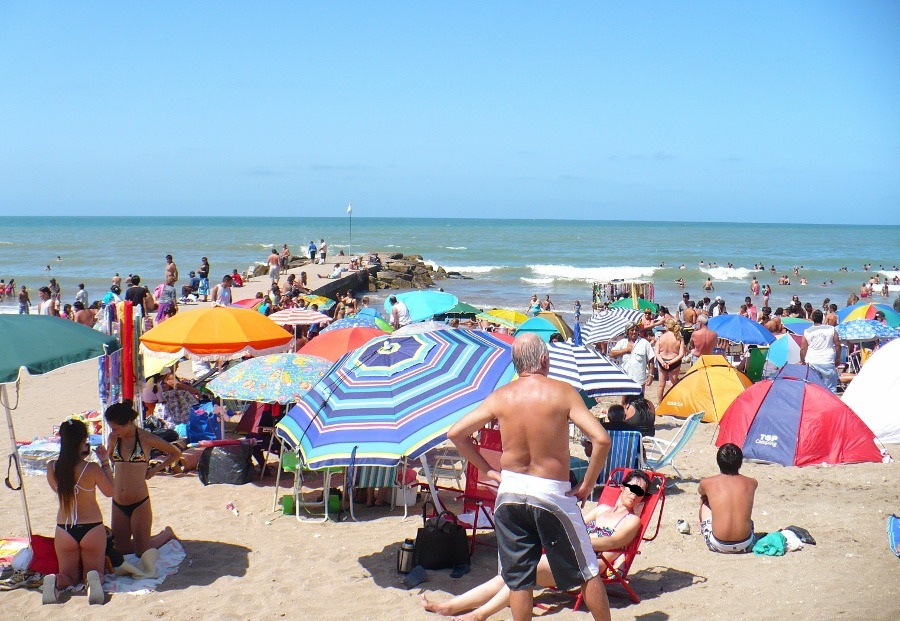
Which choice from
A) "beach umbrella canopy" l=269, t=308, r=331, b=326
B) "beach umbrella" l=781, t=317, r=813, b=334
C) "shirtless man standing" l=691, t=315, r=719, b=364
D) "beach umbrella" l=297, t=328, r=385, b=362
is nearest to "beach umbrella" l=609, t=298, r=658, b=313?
"beach umbrella" l=781, t=317, r=813, b=334

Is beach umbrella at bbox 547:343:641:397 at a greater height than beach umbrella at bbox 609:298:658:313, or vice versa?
beach umbrella at bbox 547:343:641:397

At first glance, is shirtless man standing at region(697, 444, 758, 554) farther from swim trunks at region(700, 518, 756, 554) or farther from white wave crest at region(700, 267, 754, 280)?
white wave crest at region(700, 267, 754, 280)

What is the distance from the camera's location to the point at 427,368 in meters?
5.35

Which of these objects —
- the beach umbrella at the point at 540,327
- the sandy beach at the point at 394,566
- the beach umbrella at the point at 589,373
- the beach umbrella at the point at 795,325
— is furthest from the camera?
the beach umbrella at the point at 795,325

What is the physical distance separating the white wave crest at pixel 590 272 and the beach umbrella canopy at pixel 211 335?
118 ft

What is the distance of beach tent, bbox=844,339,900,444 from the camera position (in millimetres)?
8773

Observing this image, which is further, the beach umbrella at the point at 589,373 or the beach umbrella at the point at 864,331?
the beach umbrella at the point at 864,331

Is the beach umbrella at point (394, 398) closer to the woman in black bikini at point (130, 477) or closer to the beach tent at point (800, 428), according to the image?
the woman in black bikini at point (130, 477)

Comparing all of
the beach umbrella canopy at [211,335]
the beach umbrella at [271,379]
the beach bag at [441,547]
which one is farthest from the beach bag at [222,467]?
the beach bag at [441,547]

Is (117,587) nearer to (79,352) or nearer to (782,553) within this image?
(79,352)

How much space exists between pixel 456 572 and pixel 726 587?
65.1 inches

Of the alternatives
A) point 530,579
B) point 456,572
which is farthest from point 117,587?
point 530,579

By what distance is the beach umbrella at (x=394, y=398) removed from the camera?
493 centimetres

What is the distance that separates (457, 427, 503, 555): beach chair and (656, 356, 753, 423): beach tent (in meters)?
5.16
